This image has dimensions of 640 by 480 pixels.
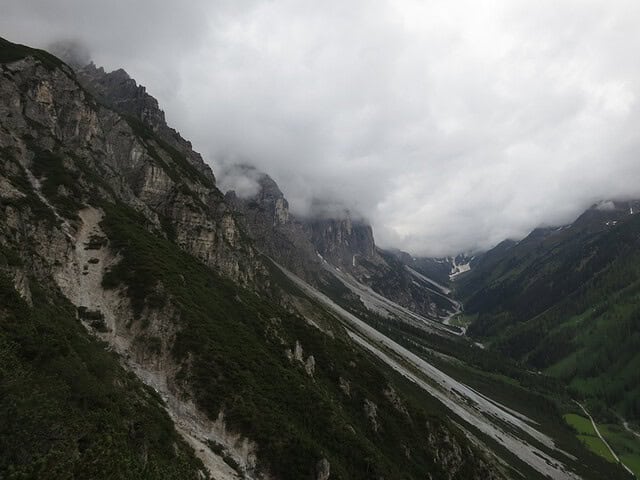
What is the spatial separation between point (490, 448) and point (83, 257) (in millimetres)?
119051

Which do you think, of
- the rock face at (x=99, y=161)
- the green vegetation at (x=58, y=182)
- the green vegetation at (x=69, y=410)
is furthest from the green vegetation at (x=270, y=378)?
the rock face at (x=99, y=161)

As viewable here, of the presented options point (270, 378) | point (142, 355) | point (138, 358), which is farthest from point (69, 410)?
point (270, 378)

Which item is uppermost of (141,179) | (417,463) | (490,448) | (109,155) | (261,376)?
(109,155)

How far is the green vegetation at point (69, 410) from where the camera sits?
2134cm

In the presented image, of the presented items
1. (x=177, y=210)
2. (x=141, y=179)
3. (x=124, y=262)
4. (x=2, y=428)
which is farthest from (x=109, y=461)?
(x=141, y=179)

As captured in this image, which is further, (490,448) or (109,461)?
(490,448)

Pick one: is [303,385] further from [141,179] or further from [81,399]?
[141,179]

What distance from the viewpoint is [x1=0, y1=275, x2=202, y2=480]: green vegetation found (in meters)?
21.3

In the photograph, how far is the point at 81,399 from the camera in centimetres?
3428

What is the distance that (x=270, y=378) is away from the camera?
215 feet

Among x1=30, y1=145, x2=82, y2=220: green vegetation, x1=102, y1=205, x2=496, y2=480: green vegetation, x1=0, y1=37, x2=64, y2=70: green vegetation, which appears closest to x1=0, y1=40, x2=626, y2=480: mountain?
x1=102, y1=205, x2=496, y2=480: green vegetation

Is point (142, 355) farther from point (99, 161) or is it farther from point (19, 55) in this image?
point (19, 55)

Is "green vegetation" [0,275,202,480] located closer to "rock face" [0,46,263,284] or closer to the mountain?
the mountain

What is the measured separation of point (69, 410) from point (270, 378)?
3693cm
